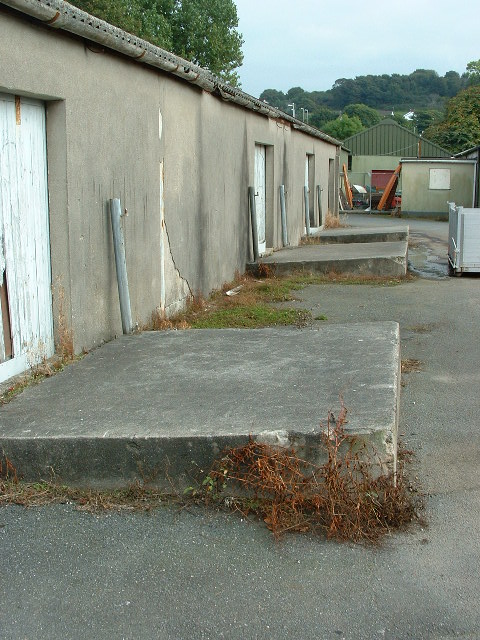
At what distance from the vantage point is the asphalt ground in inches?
121

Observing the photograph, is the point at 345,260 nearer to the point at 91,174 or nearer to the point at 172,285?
the point at 172,285

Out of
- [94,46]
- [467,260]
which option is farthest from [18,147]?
[467,260]

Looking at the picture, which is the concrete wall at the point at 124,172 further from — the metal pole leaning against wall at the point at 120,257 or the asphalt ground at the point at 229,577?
the asphalt ground at the point at 229,577

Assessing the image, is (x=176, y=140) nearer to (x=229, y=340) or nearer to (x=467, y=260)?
(x=229, y=340)

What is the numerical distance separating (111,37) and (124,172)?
120 centimetres

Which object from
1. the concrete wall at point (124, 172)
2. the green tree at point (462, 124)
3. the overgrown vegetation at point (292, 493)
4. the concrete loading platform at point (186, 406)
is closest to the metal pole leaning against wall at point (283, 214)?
the concrete wall at point (124, 172)

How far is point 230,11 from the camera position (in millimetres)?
44281

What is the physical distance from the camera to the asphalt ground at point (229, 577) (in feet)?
10.1

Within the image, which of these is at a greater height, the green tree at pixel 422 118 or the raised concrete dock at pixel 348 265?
the green tree at pixel 422 118

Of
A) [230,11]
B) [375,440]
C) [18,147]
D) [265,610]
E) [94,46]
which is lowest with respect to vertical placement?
[265,610]

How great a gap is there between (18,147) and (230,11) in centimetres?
4188

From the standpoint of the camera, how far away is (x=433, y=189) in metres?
32.8

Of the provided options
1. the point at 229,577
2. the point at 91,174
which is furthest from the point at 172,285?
the point at 229,577

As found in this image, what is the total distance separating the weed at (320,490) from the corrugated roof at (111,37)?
120 inches
